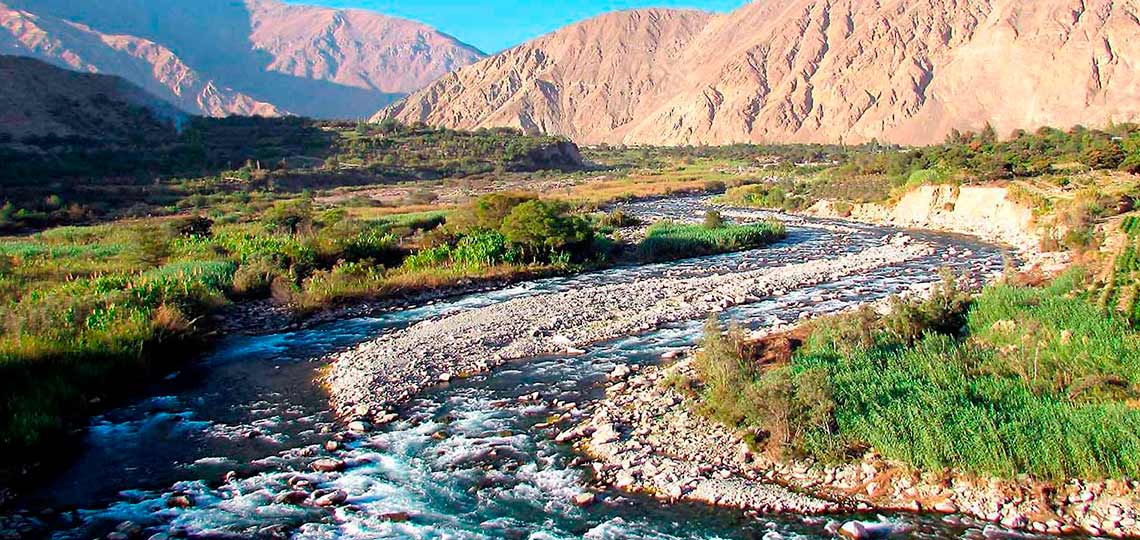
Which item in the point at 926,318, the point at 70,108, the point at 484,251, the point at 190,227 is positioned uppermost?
the point at 70,108

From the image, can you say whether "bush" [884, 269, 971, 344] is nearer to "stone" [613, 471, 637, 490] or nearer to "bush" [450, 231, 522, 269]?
"stone" [613, 471, 637, 490]

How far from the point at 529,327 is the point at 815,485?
8660mm

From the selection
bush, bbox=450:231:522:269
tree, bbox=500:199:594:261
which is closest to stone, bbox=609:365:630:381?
bush, bbox=450:231:522:269

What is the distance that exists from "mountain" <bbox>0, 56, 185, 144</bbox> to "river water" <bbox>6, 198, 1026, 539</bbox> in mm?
58802

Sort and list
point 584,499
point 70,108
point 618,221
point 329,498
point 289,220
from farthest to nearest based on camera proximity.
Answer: point 70,108, point 618,221, point 289,220, point 329,498, point 584,499

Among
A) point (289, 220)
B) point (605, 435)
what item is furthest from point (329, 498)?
point (289, 220)

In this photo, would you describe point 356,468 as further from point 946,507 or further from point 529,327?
point 529,327

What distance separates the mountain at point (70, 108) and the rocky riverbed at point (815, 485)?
210 ft

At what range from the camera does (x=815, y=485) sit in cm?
775

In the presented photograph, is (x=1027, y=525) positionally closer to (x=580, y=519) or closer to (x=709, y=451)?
(x=709, y=451)

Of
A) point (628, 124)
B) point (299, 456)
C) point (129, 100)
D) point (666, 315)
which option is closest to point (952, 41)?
point (628, 124)

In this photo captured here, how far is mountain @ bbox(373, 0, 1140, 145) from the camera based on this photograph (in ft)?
356

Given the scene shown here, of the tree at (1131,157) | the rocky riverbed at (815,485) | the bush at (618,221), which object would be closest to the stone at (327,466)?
the rocky riverbed at (815,485)

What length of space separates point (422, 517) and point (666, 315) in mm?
9850
